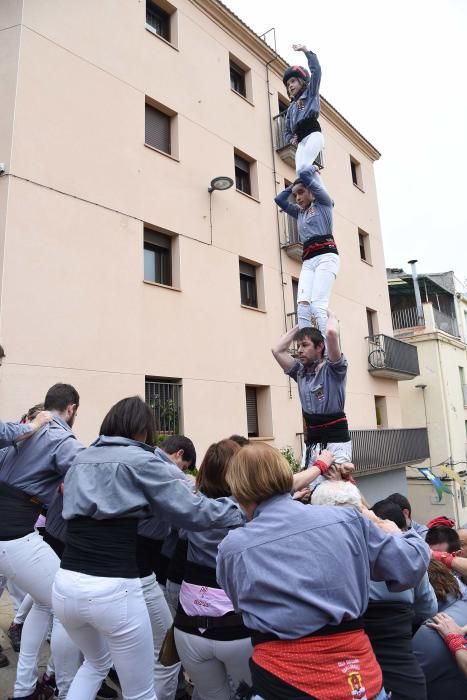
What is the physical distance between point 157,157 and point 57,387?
25.4 feet

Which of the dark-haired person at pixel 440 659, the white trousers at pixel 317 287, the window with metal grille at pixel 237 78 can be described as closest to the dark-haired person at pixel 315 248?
the white trousers at pixel 317 287

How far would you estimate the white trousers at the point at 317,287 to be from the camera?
4324mm

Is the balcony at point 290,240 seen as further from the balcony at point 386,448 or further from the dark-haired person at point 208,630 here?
the dark-haired person at point 208,630

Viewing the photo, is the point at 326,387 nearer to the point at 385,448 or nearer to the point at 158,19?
the point at 158,19

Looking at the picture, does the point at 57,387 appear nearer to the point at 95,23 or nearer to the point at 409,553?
the point at 409,553

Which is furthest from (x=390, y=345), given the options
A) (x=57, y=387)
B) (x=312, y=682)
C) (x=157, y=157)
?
(x=312, y=682)

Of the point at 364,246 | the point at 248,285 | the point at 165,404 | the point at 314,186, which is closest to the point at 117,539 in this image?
the point at 314,186

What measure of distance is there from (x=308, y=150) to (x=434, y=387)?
19.4 metres

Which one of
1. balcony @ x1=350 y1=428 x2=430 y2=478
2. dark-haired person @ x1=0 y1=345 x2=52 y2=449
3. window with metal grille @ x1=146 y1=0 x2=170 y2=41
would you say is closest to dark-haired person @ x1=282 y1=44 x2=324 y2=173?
dark-haired person @ x1=0 y1=345 x2=52 y2=449

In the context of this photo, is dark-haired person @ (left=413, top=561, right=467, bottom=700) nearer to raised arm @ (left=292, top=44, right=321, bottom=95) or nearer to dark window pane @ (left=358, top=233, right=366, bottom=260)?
raised arm @ (left=292, top=44, right=321, bottom=95)

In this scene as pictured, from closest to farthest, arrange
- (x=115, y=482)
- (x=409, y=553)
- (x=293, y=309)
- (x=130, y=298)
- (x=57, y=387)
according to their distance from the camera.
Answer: (x=409, y=553), (x=115, y=482), (x=57, y=387), (x=130, y=298), (x=293, y=309)

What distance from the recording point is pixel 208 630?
2406mm

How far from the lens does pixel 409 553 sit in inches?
75.7

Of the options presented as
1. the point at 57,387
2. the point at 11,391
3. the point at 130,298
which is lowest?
the point at 57,387
